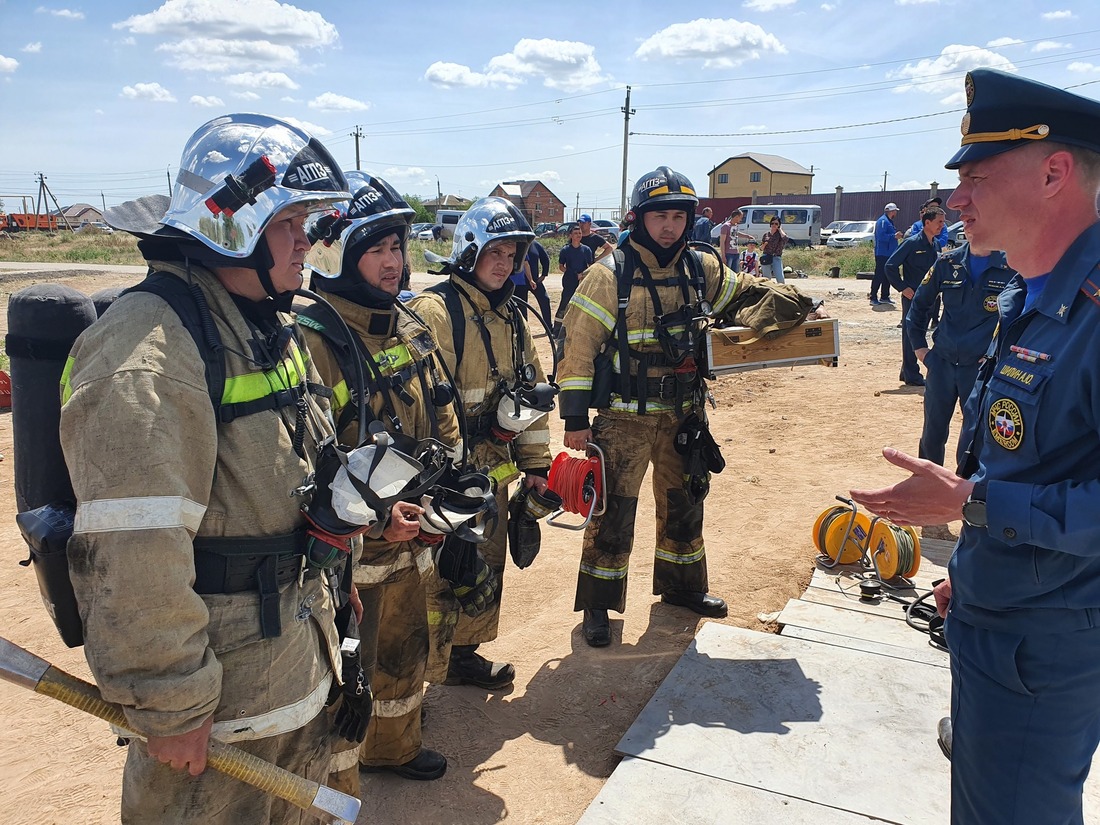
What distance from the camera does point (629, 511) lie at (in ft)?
15.1

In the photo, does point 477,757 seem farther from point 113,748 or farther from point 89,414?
point 89,414

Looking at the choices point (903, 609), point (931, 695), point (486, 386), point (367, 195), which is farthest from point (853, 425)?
point (367, 195)

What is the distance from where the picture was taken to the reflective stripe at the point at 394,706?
3.29 meters

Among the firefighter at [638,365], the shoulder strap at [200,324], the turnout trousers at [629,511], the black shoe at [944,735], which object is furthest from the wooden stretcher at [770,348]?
the shoulder strap at [200,324]

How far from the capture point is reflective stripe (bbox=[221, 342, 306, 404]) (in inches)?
73.8

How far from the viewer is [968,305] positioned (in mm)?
5727

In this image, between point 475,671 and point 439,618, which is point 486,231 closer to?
point 439,618

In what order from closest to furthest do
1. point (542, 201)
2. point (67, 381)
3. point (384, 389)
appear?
point (67, 381), point (384, 389), point (542, 201)

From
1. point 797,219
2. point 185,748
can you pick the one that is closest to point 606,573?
point 185,748

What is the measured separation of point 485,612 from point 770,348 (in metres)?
2.29

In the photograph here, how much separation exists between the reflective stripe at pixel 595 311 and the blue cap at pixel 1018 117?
93.8 inches

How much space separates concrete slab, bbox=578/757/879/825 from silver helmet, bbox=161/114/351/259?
2.46 metres

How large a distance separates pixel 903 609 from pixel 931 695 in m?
0.99

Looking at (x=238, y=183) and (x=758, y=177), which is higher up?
(x=758, y=177)
